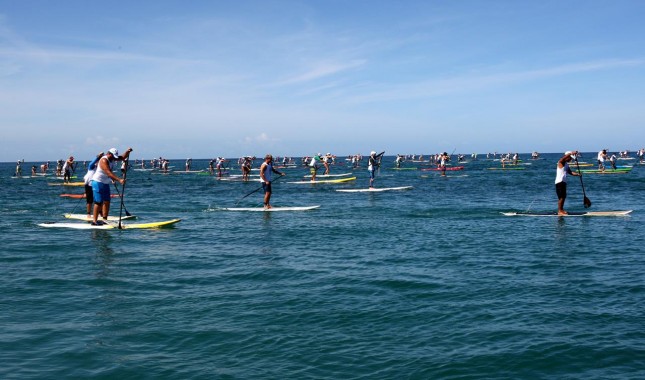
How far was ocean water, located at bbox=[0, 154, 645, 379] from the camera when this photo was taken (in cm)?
748

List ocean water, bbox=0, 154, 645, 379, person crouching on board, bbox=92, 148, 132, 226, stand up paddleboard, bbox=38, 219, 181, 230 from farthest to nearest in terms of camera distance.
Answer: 1. stand up paddleboard, bbox=38, 219, 181, 230
2. person crouching on board, bbox=92, 148, 132, 226
3. ocean water, bbox=0, 154, 645, 379

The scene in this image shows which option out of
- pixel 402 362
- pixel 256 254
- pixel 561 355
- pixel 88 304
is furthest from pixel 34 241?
pixel 561 355

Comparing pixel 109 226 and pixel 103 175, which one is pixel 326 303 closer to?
pixel 103 175

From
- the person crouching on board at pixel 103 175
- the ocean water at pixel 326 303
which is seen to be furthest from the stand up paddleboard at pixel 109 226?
the person crouching on board at pixel 103 175

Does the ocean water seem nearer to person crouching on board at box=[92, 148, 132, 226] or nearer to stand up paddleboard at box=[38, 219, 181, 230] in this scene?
stand up paddleboard at box=[38, 219, 181, 230]

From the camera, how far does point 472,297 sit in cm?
1059

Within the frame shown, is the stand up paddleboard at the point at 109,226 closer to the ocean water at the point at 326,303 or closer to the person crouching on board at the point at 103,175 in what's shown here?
the ocean water at the point at 326,303

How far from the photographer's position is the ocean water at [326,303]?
24.5 feet

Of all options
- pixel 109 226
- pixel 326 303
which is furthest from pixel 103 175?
pixel 326 303

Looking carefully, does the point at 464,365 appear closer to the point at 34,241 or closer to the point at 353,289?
the point at 353,289

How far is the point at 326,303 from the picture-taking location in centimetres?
1031

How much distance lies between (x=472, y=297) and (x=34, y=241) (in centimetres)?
1415

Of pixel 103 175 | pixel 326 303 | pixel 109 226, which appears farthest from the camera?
pixel 109 226

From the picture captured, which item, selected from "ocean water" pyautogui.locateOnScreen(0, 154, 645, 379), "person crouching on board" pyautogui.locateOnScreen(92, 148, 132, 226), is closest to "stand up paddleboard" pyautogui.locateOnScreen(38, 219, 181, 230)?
"ocean water" pyautogui.locateOnScreen(0, 154, 645, 379)
